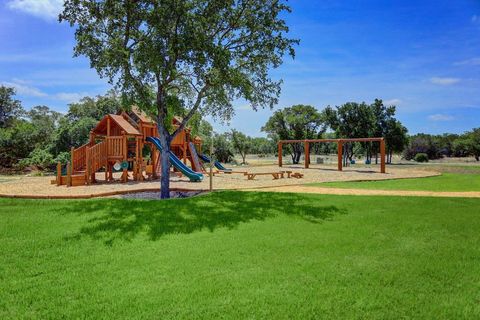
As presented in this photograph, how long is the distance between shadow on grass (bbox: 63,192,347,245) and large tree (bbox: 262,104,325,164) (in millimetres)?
38757

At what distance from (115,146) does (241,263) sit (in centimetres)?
1538

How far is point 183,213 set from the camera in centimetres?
991

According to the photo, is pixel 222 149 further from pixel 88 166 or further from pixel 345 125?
pixel 88 166

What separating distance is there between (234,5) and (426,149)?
239 feet

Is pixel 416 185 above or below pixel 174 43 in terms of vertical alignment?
below

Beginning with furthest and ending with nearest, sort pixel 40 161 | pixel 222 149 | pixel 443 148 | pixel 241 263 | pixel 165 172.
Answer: pixel 443 148, pixel 222 149, pixel 40 161, pixel 165 172, pixel 241 263

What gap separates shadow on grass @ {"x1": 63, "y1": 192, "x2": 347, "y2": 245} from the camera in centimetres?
804

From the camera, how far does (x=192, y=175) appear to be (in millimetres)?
19438

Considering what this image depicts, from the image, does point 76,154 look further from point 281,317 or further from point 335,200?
point 281,317

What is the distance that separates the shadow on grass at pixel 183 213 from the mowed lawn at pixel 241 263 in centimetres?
6

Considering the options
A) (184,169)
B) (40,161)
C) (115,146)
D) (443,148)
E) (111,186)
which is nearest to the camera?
(111,186)

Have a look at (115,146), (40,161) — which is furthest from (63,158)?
(115,146)

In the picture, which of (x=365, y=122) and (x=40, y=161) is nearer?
(x=40, y=161)

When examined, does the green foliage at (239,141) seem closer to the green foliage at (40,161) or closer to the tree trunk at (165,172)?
the green foliage at (40,161)
